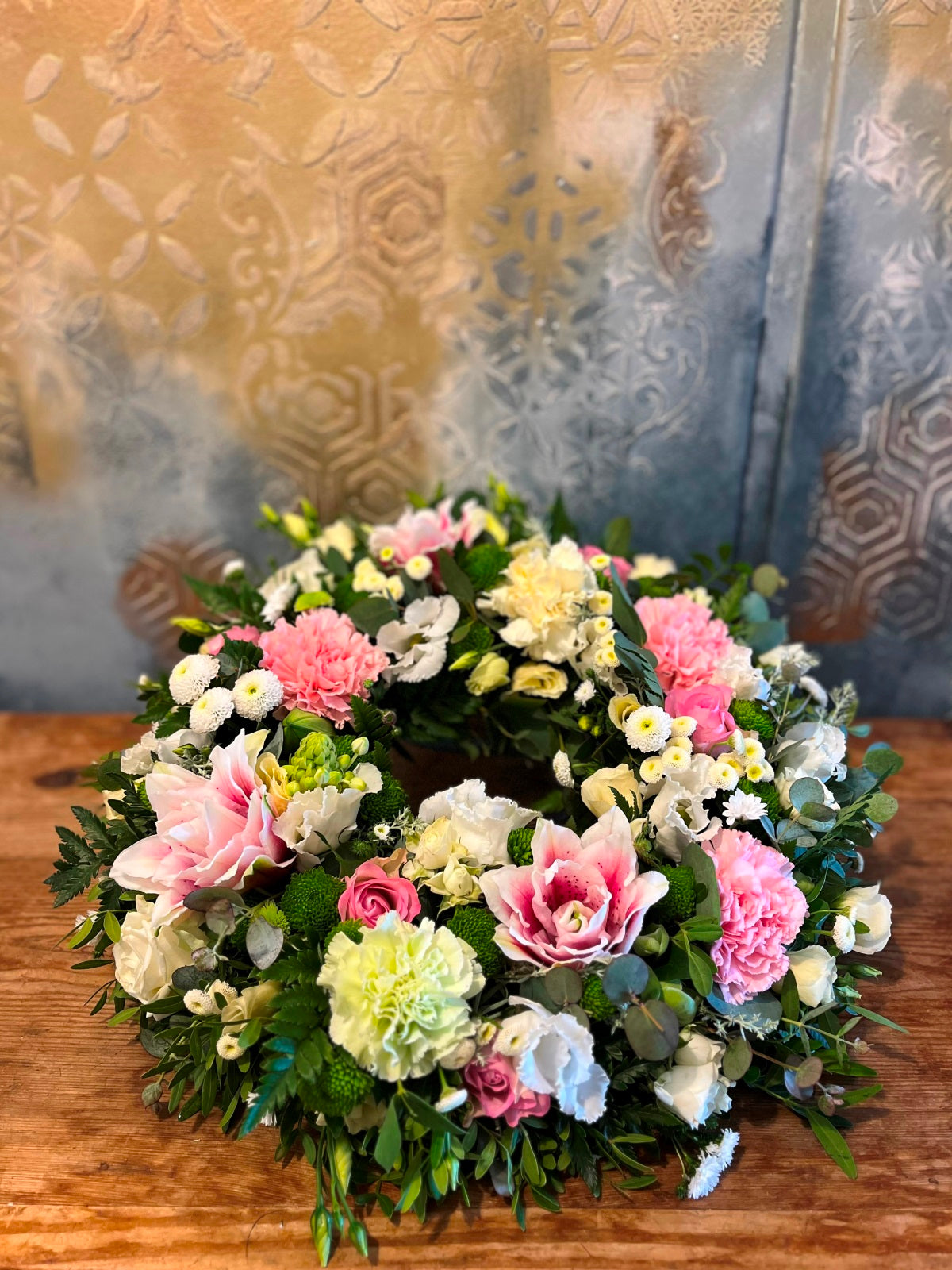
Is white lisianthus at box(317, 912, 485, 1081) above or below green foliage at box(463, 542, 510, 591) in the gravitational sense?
below

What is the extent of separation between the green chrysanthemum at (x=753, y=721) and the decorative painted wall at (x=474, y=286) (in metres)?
0.55

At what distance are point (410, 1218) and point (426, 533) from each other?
2.34ft

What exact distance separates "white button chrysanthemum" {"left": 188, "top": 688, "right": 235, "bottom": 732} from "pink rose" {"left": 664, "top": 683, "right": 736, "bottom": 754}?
0.42 metres

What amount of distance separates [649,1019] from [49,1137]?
1.68ft

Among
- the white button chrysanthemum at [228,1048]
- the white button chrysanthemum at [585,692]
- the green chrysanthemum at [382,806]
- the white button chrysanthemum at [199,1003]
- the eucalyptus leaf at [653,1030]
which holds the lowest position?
the white button chrysanthemum at [228,1048]

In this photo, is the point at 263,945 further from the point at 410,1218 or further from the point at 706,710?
the point at 706,710

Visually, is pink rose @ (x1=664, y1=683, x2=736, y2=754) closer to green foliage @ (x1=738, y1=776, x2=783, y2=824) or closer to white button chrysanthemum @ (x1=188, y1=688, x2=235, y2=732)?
green foliage @ (x1=738, y1=776, x2=783, y2=824)

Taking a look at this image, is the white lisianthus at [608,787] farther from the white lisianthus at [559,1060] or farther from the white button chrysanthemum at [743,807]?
the white lisianthus at [559,1060]

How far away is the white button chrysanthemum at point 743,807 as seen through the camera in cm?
80

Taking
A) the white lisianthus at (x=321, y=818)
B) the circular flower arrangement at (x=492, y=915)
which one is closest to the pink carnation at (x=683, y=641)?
the circular flower arrangement at (x=492, y=915)

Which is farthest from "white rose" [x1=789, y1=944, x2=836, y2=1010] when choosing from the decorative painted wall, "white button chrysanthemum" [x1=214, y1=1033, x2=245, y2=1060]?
the decorative painted wall

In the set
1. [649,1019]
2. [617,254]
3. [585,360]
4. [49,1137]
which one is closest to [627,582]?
[585,360]

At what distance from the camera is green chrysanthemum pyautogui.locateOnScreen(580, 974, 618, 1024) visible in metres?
0.70

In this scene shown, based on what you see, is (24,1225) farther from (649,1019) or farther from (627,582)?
(627,582)
